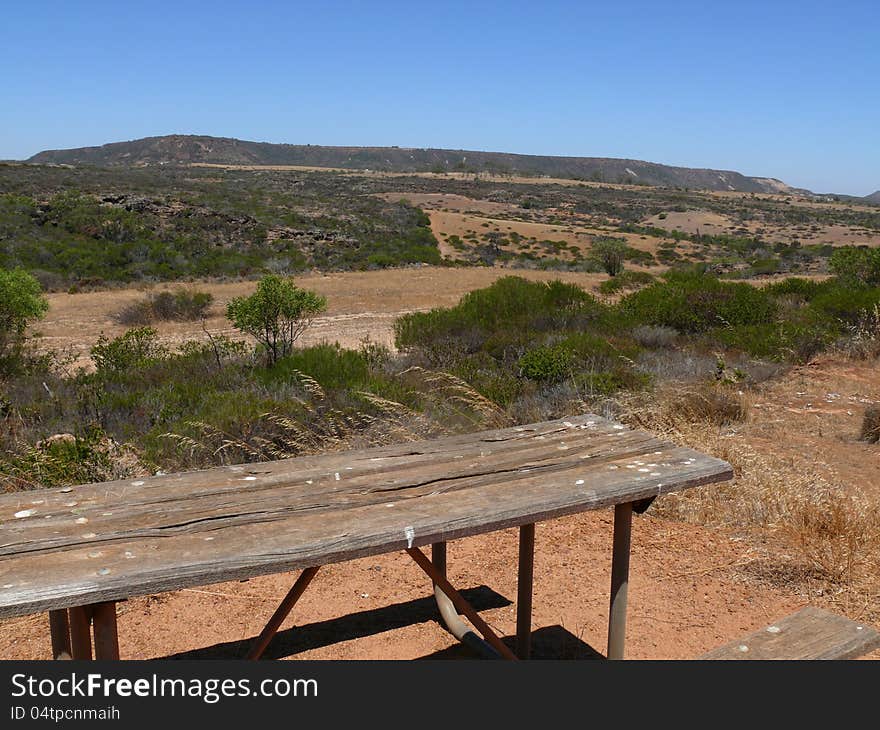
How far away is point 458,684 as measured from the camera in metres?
1.72

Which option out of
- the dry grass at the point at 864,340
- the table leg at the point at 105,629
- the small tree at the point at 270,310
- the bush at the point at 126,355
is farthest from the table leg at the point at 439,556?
the dry grass at the point at 864,340

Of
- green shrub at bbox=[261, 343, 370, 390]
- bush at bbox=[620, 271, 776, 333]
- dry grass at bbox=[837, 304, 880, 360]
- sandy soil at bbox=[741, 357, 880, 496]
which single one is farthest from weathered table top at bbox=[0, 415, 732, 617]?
bush at bbox=[620, 271, 776, 333]

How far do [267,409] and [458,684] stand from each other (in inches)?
158

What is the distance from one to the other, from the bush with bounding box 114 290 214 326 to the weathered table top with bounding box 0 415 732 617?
41.9 ft

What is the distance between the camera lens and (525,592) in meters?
3.04

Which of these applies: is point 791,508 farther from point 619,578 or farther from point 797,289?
point 797,289

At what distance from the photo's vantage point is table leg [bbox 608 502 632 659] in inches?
108

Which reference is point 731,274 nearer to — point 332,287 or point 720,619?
point 332,287

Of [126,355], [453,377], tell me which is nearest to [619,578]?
[453,377]

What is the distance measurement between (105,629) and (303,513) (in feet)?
1.90

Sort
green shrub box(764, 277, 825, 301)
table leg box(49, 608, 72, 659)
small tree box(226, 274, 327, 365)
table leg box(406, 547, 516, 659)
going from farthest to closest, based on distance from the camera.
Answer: green shrub box(764, 277, 825, 301) → small tree box(226, 274, 327, 365) → table leg box(406, 547, 516, 659) → table leg box(49, 608, 72, 659)

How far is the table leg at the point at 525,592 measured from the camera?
2973 millimetres

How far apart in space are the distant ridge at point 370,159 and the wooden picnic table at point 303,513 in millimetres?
103980

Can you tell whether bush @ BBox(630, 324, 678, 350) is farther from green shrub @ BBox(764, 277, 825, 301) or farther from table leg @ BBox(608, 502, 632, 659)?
table leg @ BBox(608, 502, 632, 659)
